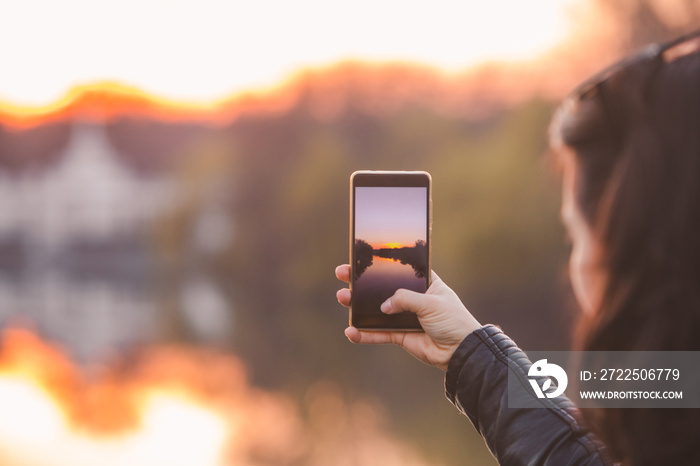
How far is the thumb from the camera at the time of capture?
5.09 ft

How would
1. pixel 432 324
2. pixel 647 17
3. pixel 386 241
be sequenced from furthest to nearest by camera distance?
pixel 647 17 < pixel 386 241 < pixel 432 324

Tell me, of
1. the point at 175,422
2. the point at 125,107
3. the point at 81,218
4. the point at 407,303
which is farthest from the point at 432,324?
the point at 81,218

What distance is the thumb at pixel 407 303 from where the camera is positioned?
155cm

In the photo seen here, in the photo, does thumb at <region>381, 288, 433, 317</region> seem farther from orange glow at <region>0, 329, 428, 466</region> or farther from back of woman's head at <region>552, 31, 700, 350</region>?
orange glow at <region>0, 329, 428, 466</region>

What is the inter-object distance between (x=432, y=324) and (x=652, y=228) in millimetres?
841

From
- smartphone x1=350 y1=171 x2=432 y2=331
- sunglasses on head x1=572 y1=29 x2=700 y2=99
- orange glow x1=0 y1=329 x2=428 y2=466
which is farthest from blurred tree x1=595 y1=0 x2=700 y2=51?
sunglasses on head x1=572 y1=29 x2=700 y2=99

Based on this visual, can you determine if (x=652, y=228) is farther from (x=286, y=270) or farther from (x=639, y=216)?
(x=286, y=270)

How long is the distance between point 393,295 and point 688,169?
0.97m

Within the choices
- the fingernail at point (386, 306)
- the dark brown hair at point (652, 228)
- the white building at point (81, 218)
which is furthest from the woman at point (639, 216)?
the white building at point (81, 218)

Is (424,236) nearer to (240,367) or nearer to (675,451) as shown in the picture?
(675,451)

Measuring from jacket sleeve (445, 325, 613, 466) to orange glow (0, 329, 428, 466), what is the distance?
4.84 metres

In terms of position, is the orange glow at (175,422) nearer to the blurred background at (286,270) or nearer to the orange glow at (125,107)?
the blurred background at (286,270)
